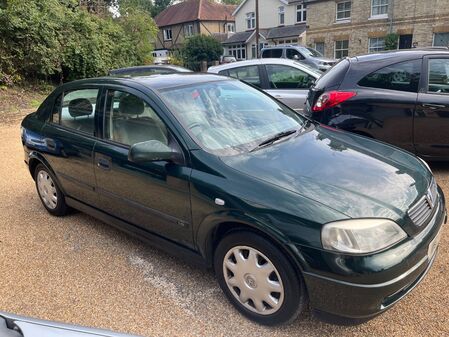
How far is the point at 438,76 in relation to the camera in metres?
4.75

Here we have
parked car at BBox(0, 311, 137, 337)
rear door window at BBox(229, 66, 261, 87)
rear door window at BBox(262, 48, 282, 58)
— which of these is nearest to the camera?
parked car at BBox(0, 311, 137, 337)

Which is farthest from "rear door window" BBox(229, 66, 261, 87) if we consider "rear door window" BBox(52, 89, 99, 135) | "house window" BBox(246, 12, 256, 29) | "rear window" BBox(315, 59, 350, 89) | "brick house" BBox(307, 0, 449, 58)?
"house window" BBox(246, 12, 256, 29)

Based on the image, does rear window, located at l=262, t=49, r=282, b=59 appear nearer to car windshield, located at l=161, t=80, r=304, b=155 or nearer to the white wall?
car windshield, located at l=161, t=80, r=304, b=155

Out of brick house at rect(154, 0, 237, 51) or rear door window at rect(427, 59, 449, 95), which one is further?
brick house at rect(154, 0, 237, 51)

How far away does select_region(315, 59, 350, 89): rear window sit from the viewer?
512cm

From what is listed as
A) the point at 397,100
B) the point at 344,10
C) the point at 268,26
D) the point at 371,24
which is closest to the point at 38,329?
the point at 397,100

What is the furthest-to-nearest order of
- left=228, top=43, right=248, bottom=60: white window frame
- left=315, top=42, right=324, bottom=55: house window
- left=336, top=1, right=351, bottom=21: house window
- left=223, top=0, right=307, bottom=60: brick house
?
left=228, top=43, right=248, bottom=60: white window frame → left=223, top=0, right=307, bottom=60: brick house → left=315, top=42, right=324, bottom=55: house window → left=336, top=1, right=351, bottom=21: house window

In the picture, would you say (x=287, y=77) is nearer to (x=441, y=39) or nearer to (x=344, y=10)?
(x=441, y=39)

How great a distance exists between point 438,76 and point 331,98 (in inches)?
50.4

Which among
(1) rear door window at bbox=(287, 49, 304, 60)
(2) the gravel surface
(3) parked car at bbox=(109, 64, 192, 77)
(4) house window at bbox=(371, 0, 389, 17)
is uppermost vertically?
(4) house window at bbox=(371, 0, 389, 17)

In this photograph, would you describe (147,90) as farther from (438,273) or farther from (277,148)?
(438,273)

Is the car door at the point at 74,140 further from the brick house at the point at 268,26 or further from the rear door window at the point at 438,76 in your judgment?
the brick house at the point at 268,26

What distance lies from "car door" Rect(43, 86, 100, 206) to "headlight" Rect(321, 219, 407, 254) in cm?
228

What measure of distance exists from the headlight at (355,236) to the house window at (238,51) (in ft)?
137
